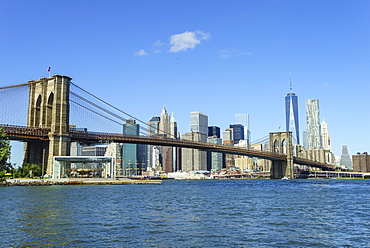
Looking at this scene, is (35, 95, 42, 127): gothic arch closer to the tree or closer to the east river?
the tree

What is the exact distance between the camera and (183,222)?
25453 millimetres

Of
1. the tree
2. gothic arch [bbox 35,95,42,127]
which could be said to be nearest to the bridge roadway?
the tree

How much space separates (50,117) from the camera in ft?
315

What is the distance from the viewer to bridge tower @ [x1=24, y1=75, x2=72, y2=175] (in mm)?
90625

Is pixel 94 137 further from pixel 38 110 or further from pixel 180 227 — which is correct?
pixel 180 227

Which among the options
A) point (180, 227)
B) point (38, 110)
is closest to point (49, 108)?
point (38, 110)

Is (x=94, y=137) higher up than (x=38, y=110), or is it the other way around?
(x=38, y=110)

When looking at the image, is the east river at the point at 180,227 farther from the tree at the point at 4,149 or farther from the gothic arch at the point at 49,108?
the gothic arch at the point at 49,108

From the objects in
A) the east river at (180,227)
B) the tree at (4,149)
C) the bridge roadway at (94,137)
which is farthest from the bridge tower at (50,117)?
the east river at (180,227)

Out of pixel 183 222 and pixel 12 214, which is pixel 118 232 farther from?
pixel 12 214

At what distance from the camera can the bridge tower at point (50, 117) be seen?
90625 millimetres

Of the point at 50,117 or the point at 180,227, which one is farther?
the point at 50,117

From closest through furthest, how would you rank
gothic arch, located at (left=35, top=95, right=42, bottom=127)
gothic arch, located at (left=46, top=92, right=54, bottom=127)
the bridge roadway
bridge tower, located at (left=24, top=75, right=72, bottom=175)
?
the bridge roadway < bridge tower, located at (left=24, top=75, right=72, bottom=175) < gothic arch, located at (left=46, top=92, right=54, bottom=127) < gothic arch, located at (left=35, top=95, right=42, bottom=127)

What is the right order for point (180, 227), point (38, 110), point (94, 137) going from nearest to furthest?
point (180, 227) → point (94, 137) → point (38, 110)
